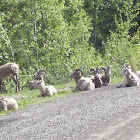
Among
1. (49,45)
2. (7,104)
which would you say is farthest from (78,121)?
(49,45)

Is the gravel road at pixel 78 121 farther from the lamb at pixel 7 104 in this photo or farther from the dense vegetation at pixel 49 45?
the dense vegetation at pixel 49 45

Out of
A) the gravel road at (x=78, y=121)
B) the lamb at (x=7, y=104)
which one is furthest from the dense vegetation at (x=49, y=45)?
the gravel road at (x=78, y=121)

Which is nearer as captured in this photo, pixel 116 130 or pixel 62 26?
pixel 116 130

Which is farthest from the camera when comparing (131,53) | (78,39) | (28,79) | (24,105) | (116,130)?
(78,39)

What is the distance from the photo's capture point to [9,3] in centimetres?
2395

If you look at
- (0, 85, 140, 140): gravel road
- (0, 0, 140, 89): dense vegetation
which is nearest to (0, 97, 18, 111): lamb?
(0, 85, 140, 140): gravel road

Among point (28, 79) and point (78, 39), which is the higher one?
point (78, 39)

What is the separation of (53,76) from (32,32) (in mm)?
4593

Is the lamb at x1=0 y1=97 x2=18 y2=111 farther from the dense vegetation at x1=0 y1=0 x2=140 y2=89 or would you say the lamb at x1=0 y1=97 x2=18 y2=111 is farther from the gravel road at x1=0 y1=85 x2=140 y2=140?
the dense vegetation at x1=0 y1=0 x2=140 y2=89

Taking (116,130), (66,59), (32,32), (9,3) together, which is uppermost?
(9,3)

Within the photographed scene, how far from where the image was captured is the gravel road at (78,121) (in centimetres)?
756

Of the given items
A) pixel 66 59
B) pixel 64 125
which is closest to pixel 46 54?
pixel 66 59

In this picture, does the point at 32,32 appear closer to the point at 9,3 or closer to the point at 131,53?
the point at 9,3

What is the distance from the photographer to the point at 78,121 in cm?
879
